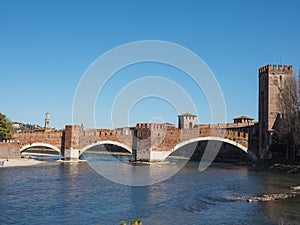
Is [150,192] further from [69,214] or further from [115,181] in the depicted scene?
[69,214]

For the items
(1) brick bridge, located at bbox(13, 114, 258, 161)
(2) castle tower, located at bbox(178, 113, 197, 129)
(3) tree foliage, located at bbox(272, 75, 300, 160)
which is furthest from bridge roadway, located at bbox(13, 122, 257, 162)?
(2) castle tower, located at bbox(178, 113, 197, 129)

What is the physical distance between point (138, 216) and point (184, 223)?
1.58m

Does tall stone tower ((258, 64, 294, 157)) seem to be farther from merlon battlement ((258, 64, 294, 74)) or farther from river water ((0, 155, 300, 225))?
river water ((0, 155, 300, 225))

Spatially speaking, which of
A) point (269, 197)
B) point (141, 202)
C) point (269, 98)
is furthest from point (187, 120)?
point (141, 202)

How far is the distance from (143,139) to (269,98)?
36.1ft

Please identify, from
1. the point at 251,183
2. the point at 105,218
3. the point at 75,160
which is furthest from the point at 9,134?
the point at 105,218

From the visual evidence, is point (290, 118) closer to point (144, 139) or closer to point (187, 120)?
point (144, 139)

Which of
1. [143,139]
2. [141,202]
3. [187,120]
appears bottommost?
[141,202]

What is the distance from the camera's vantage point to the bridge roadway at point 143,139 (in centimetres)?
3334

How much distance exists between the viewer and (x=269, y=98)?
3183cm

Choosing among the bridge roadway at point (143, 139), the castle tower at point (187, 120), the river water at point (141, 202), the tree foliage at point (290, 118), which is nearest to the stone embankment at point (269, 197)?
the river water at point (141, 202)

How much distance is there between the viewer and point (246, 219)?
11.6 metres

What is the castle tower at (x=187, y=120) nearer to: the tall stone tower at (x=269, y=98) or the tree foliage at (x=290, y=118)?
the tall stone tower at (x=269, y=98)

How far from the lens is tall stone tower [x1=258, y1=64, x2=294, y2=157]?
31.7 meters
